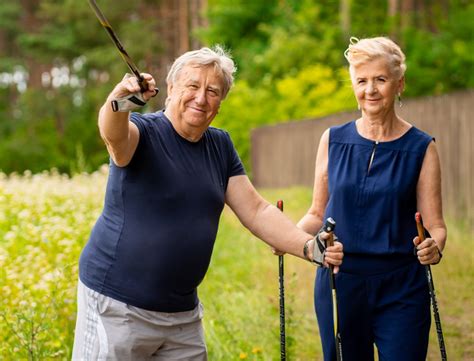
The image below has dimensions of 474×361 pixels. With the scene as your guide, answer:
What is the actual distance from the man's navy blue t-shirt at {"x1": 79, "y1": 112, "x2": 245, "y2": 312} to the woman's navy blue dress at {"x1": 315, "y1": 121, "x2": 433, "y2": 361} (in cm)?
69

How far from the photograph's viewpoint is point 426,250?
399 centimetres

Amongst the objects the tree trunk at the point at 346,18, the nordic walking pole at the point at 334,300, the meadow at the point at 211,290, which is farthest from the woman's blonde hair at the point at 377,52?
the tree trunk at the point at 346,18

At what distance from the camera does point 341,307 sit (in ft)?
13.7

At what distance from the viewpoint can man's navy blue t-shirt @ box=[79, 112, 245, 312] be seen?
12.1 feet

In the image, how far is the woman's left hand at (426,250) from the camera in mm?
3988

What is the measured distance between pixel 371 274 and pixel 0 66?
4371 centimetres

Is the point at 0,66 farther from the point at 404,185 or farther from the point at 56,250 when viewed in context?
the point at 404,185

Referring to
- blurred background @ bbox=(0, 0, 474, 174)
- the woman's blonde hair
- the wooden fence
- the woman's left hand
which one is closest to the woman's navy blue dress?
the woman's left hand

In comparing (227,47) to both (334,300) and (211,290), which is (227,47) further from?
(334,300)

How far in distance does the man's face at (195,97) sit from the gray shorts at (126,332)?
30.3 inches

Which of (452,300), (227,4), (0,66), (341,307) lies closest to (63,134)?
(0,66)

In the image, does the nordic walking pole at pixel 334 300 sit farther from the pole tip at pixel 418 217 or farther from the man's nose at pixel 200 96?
the man's nose at pixel 200 96

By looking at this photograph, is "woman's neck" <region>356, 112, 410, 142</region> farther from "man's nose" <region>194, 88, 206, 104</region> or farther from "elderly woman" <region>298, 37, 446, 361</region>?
"man's nose" <region>194, 88, 206, 104</region>

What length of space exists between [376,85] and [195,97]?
0.85 m
